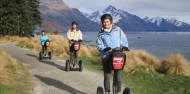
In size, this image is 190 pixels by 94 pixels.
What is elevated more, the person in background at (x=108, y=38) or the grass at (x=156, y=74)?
the person in background at (x=108, y=38)

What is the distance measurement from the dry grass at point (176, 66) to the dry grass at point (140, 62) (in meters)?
0.64

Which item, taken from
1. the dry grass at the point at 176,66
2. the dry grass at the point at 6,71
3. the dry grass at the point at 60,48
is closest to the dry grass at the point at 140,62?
the dry grass at the point at 176,66

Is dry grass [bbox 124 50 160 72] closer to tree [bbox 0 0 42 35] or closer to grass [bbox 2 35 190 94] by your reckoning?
grass [bbox 2 35 190 94]

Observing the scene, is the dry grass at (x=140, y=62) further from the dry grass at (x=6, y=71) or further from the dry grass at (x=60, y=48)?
the dry grass at (x=60, y=48)

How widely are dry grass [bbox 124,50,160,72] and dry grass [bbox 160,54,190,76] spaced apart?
643 mm

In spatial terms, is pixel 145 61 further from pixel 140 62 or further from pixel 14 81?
pixel 14 81

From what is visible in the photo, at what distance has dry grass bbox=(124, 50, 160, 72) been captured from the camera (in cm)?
1488

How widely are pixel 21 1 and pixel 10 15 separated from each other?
9.24ft

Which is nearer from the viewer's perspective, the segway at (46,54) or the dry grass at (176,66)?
the dry grass at (176,66)

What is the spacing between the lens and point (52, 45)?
24.1 metres

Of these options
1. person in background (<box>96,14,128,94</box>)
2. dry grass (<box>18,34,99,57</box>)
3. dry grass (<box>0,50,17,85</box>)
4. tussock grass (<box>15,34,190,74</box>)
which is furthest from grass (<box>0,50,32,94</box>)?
dry grass (<box>18,34,99,57</box>)

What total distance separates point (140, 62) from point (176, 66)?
1929 mm

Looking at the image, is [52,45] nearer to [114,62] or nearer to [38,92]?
[38,92]

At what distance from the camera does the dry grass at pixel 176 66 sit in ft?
45.9
